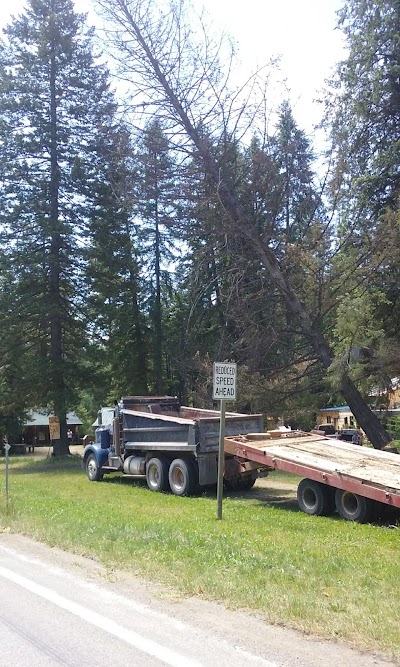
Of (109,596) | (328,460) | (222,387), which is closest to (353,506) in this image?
(328,460)

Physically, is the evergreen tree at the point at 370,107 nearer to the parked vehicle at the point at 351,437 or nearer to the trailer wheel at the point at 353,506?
the trailer wheel at the point at 353,506

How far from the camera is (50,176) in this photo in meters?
31.3

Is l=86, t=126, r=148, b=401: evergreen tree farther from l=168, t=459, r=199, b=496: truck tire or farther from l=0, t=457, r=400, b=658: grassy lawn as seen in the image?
l=0, t=457, r=400, b=658: grassy lawn

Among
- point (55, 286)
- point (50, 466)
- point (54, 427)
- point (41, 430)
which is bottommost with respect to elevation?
point (41, 430)

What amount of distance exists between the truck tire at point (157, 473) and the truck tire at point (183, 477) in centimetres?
33

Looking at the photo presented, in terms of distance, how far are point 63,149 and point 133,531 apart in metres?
25.2

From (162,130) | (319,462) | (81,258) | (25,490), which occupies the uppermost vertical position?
(162,130)

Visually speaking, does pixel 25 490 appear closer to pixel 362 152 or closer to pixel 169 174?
pixel 169 174

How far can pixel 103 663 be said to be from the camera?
5031 mm

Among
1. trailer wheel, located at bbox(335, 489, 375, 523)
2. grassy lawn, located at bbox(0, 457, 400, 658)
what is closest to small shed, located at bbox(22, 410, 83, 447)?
grassy lawn, located at bbox(0, 457, 400, 658)

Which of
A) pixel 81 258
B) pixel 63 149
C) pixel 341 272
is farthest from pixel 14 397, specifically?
pixel 341 272

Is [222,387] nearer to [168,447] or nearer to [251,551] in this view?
[251,551]

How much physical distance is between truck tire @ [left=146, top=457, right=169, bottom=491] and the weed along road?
9302 millimetres

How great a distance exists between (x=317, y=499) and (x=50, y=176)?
23361 millimetres
